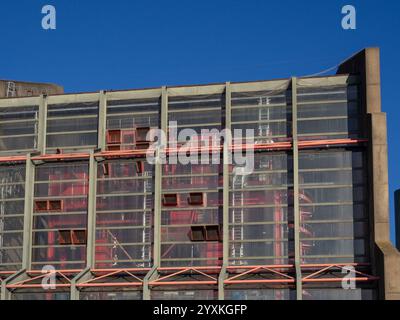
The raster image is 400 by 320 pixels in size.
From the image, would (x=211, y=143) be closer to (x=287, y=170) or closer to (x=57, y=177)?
(x=287, y=170)

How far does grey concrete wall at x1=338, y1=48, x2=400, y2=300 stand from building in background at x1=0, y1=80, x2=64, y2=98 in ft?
111

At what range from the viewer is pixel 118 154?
6384cm

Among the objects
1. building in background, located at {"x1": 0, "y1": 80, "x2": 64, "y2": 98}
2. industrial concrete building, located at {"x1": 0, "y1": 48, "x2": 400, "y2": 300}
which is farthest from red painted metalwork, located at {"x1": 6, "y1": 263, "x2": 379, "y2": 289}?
building in background, located at {"x1": 0, "y1": 80, "x2": 64, "y2": 98}

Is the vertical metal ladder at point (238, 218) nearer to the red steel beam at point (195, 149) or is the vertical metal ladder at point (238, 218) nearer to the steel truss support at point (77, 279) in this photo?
the red steel beam at point (195, 149)

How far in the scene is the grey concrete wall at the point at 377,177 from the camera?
54156 mm

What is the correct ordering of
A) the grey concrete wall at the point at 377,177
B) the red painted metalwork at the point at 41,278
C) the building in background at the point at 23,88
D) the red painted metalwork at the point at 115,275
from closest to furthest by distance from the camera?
1. the grey concrete wall at the point at 377,177
2. the red painted metalwork at the point at 115,275
3. the red painted metalwork at the point at 41,278
4. the building in background at the point at 23,88

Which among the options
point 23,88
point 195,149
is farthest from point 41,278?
point 23,88

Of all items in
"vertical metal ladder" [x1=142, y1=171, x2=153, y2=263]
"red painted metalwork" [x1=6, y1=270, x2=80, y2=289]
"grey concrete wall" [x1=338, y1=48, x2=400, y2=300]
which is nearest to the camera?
"grey concrete wall" [x1=338, y1=48, x2=400, y2=300]

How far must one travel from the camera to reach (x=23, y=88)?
252ft

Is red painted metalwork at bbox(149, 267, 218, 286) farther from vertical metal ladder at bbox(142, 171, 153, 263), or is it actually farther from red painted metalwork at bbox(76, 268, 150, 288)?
vertical metal ladder at bbox(142, 171, 153, 263)

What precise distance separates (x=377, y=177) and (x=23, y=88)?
39.7 meters

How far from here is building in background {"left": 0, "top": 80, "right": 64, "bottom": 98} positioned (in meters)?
74.4

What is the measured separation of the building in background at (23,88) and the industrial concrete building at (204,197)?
31.4ft

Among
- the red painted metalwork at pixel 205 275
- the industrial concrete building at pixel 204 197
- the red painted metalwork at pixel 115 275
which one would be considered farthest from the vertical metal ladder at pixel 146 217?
the red painted metalwork at pixel 205 275
